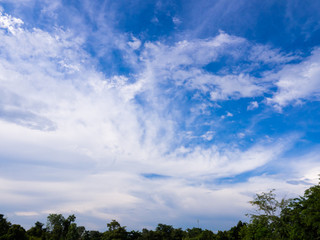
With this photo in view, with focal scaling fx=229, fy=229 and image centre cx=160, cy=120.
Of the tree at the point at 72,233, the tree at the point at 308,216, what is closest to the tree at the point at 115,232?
the tree at the point at 72,233

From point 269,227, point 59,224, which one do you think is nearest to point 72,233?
point 59,224

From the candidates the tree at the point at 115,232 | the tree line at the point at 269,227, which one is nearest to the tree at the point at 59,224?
the tree line at the point at 269,227

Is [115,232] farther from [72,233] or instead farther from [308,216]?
[308,216]

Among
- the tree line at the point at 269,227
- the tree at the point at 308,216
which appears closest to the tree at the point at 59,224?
the tree line at the point at 269,227

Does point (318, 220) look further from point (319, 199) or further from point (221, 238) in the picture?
point (221, 238)

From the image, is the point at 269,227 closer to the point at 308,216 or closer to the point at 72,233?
the point at 308,216

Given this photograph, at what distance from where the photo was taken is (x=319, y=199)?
3331cm

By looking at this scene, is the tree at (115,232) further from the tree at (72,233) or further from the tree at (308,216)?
the tree at (308,216)

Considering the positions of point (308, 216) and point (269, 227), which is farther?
point (269, 227)

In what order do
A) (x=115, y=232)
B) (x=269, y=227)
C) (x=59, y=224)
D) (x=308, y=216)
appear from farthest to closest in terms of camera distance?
(x=59, y=224)
(x=115, y=232)
(x=269, y=227)
(x=308, y=216)

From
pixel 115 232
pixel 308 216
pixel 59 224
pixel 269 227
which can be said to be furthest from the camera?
pixel 59 224

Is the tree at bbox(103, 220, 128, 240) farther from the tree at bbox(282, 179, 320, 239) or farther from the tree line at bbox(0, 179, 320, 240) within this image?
the tree at bbox(282, 179, 320, 239)

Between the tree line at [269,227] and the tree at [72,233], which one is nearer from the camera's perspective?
the tree line at [269,227]

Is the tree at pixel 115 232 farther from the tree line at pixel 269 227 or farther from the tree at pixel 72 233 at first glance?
the tree at pixel 72 233
